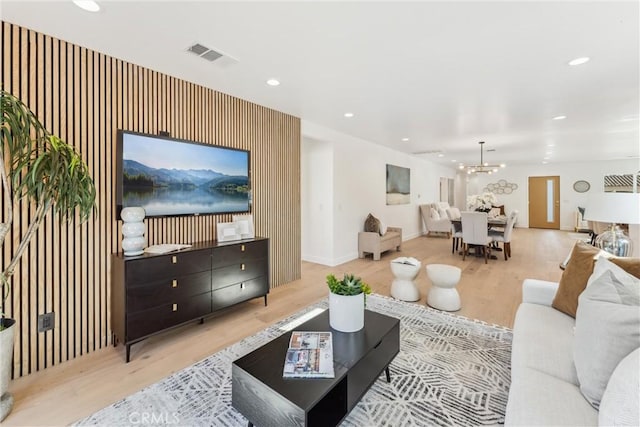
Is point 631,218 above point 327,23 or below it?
below

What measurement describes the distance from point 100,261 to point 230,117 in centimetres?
202

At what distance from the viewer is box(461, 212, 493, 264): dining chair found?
17.2ft

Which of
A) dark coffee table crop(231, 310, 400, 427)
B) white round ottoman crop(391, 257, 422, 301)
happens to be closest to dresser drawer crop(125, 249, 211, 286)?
dark coffee table crop(231, 310, 400, 427)

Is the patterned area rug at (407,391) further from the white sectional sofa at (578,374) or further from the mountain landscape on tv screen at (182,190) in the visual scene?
the mountain landscape on tv screen at (182,190)

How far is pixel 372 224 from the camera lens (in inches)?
228

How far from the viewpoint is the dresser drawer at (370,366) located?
1.55 m

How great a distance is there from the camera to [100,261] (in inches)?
94.1

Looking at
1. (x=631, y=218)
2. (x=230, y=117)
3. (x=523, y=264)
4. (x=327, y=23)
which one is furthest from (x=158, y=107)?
(x=523, y=264)

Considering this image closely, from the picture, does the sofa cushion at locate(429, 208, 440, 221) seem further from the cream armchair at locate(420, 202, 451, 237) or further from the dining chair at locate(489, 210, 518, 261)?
the dining chair at locate(489, 210, 518, 261)

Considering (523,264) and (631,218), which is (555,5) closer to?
(631,218)

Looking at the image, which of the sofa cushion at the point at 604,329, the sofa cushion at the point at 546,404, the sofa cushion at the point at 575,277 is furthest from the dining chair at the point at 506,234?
the sofa cushion at the point at 546,404

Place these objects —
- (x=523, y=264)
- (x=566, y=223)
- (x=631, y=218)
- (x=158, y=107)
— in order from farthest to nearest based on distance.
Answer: (x=566, y=223), (x=523, y=264), (x=158, y=107), (x=631, y=218)

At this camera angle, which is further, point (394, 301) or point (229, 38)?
point (394, 301)

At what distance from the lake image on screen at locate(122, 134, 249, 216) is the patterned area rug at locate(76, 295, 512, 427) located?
152cm
